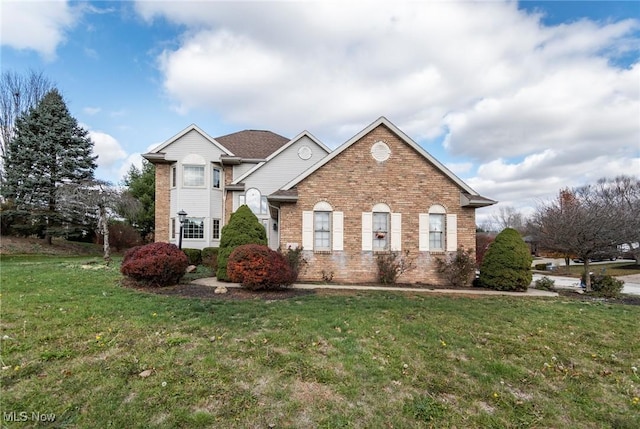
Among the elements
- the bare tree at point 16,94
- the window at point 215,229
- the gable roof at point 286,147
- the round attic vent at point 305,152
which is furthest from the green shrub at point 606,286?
the bare tree at point 16,94

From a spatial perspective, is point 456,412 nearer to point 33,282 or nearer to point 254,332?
point 254,332

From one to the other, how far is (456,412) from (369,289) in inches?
298

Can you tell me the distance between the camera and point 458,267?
1309 cm

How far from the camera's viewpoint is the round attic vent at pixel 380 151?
13.2 meters

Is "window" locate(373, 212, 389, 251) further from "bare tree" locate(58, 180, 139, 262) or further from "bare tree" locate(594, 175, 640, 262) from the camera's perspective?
"bare tree" locate(594, 175, 640, 262)

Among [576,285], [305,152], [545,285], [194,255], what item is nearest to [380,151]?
[305,152]

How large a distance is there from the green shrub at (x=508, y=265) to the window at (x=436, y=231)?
197cm

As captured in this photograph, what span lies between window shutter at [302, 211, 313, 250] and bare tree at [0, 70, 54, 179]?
34030 mm

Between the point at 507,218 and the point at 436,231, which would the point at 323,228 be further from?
the point at 507,218

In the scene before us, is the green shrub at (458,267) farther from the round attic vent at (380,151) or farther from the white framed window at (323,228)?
the round attic vent at (380,151)

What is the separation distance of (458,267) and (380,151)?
569 centimetres

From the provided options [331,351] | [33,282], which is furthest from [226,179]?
[331,351]

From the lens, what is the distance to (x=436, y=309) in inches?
312

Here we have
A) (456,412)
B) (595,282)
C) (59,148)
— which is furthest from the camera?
(59,148)
